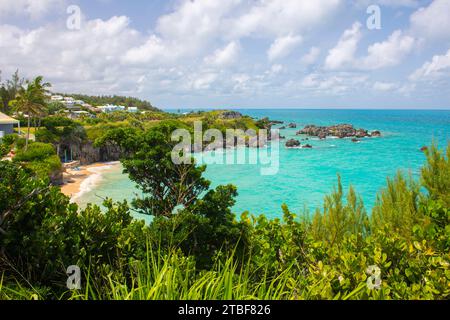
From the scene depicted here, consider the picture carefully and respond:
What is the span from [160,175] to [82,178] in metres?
29.2

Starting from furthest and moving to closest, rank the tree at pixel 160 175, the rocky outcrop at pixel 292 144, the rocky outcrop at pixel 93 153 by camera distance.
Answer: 1. the rocky outcrop at pixel 292 144
2. the rocky outcrop at pixel 93 153
3. the tree at pixel 160 175

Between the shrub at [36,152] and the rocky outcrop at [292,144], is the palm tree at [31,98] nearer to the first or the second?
the shrub at [36,152]

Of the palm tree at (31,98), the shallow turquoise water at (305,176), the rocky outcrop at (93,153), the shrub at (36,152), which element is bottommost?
the shallow turquoise water at (305,176)

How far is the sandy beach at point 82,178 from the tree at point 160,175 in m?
20.8

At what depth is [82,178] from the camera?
33.9 meters

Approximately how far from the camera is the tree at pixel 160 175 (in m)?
7.46

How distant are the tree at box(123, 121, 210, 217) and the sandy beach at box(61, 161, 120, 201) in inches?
819

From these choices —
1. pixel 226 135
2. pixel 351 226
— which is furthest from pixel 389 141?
pixel 351 226

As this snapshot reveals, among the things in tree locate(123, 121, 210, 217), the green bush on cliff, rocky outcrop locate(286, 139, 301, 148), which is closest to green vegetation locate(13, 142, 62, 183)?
the green bush on cliff

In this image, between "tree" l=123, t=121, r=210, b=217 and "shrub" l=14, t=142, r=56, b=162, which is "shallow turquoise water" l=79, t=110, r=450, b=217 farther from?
"tree" l=123, t=121, r=210, b=217

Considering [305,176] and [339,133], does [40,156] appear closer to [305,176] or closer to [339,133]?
[305,176]

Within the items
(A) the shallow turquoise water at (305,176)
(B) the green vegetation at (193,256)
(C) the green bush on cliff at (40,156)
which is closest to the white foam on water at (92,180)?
(A) the shallow turquoise water at (305,176)

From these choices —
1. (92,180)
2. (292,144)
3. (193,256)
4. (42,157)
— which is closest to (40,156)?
(42,157)
